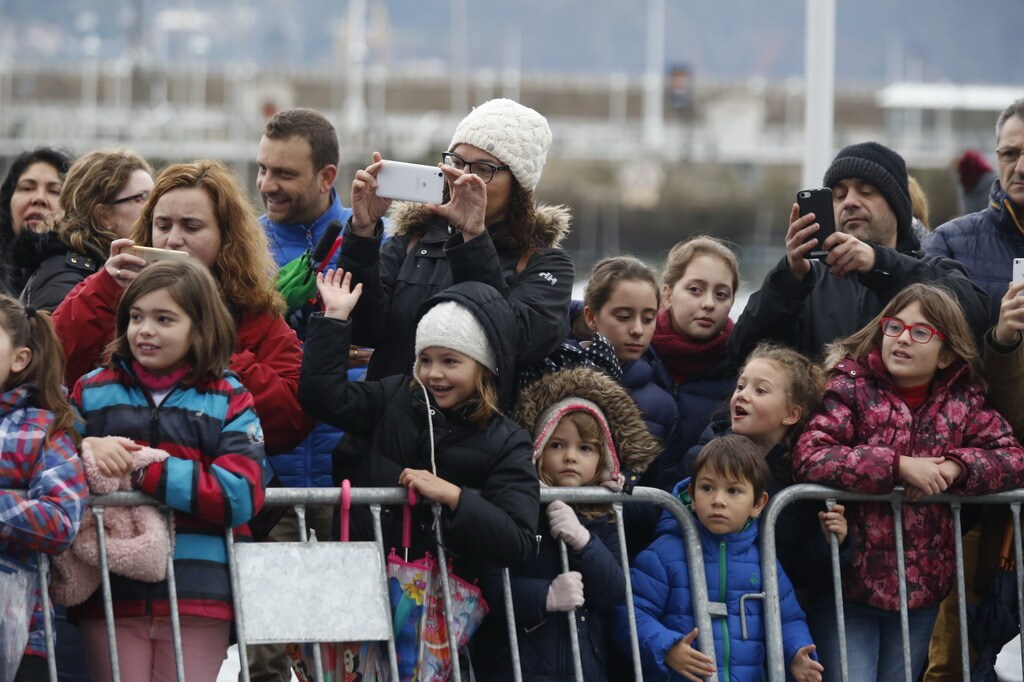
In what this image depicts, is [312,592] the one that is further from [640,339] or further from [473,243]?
[640,339]

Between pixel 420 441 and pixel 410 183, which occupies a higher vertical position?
pixel 410 183

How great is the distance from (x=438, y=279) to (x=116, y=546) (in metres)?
1.32

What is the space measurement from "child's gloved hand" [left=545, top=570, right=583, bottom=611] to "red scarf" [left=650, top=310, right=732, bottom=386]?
1.21 meters

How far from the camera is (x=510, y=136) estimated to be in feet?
16.2

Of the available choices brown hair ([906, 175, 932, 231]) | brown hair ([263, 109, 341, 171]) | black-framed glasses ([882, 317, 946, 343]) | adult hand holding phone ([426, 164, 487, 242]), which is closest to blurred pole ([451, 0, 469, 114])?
brown hair ([906, 175, 932, 231])

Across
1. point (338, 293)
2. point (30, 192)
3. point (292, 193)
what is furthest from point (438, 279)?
point (30, 192)

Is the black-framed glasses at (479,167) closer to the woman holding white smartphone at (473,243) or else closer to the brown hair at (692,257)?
the woman holding white smartphone at (473,243)

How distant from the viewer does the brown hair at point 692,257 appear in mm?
5664

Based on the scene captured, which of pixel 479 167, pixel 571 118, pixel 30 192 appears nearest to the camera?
pixel 479 167

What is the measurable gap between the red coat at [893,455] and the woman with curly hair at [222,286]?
1591mm

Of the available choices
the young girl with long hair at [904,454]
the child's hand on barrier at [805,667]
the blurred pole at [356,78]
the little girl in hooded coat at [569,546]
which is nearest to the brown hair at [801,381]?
the young girl with long hair at [904,454]

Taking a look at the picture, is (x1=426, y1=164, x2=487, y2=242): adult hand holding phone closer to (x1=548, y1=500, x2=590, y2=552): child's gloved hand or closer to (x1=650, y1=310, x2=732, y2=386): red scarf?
(x1=548, y1=500, x2=590, y2=552): child's gloved hand

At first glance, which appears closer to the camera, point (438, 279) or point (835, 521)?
point (835, 521)

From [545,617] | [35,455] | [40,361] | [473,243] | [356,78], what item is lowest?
[545,617]
